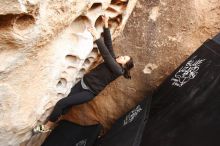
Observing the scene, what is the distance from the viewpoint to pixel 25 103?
6.01ft

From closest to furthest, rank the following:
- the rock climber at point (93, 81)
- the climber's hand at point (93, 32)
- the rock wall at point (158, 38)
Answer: the climber's hand at point (93, 32) → the rock climber at point (93, 81) → the rock wall at point (158, 38)

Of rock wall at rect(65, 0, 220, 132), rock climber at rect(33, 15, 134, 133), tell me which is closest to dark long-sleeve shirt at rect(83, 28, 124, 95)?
rock climber at rect(33, 15, 134, 133)

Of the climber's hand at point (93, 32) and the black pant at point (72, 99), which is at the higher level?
the climber's hand at point (93, 32)

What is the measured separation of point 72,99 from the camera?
2.17m

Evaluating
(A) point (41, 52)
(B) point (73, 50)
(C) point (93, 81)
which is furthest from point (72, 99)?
(A) point (41, 52)

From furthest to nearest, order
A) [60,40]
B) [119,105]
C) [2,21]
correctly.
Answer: [119,105], [60,40], [2,21]

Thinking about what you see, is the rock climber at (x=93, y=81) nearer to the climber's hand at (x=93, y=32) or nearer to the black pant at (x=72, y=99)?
the black pant at (x=72, y=99)

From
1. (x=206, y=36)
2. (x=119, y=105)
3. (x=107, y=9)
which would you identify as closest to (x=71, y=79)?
(x=107, y=9)

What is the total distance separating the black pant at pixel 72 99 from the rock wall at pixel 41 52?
74 millimetres

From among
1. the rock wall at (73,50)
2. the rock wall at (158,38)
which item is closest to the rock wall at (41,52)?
the rock wall at (73,50)

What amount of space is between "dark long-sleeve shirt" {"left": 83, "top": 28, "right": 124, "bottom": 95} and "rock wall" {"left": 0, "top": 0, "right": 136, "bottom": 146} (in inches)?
2.4

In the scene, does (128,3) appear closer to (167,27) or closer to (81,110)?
(167,27)

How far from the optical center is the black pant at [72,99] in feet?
7.03

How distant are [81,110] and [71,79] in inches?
36.2
